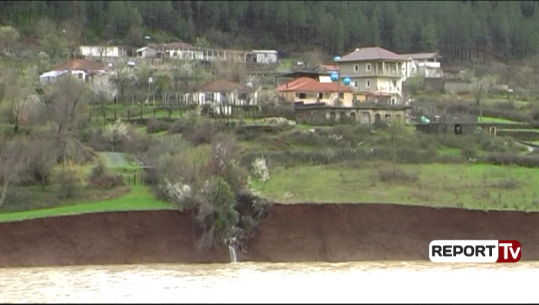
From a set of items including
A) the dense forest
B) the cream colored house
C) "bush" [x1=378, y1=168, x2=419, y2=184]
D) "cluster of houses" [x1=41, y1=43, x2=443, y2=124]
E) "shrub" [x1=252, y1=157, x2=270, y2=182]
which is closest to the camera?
"shrub" [x1=252, y1=157, x2=270, y2=182]

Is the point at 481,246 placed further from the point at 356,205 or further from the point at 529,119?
the point at 529,119

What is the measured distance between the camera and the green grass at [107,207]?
94.3 feet

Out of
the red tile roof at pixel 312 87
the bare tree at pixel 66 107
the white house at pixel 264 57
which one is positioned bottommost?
the bare tree at pixel 66 107

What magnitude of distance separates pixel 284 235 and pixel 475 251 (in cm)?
736

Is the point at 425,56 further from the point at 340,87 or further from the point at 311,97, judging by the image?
the point at 311,97

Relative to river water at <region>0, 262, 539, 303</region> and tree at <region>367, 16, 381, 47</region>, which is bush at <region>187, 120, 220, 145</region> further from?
tree at <region>367, 16, 381, 47</region>

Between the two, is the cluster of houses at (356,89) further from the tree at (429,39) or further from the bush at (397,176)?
the bush at (397,176)

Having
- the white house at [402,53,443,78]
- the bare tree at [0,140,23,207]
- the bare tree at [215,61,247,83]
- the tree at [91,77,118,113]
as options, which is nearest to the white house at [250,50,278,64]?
the bare tree at [215,61,247,83]

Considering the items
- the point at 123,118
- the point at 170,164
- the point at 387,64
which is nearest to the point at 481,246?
the point at 170,164

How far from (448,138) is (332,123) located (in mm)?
6558

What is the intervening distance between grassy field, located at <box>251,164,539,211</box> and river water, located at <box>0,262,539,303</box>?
3.47m

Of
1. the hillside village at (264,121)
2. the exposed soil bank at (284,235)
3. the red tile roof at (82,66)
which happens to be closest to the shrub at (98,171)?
the hillside village at (264,121)

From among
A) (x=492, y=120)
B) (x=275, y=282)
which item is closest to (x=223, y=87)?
(x=492, y=120)

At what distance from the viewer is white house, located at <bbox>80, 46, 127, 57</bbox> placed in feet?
228
